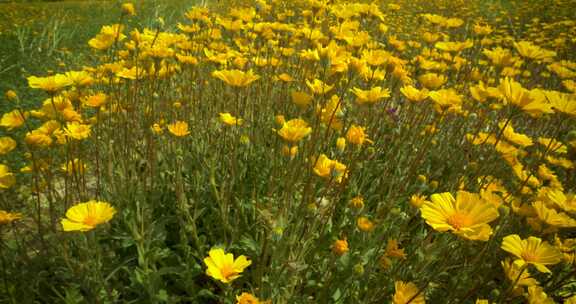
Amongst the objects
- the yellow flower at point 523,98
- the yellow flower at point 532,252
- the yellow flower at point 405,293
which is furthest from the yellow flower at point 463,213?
the yellow flower at point 523,98

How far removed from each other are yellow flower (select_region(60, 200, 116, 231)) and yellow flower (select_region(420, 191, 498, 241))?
52.5 inches

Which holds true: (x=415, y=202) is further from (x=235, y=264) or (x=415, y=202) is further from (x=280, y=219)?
(x=235, y=264)

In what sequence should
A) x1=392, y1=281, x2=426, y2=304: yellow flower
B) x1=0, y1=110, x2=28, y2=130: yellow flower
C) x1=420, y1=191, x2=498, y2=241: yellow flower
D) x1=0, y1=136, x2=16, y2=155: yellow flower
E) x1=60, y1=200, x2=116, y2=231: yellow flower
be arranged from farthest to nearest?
x1=0, y1=110, x2=28, y2=130: yellow flower
x1=0, y1=136, x2=16, y2=155: yellow flower
x1=392, y1=281, x2=426, y2=304: yellow flower
x1=60, y1=200, x2=116, y2=231: yellow flower
x1=420, y1=191, x2=498, y2=241: yellow flower

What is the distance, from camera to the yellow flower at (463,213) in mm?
1362

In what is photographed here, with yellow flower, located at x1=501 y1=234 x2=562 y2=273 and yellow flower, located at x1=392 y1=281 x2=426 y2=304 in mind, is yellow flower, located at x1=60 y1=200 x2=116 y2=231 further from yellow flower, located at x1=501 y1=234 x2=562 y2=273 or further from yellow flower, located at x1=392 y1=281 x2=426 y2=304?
yellow flower, located at x1=501 y1=234 x2=562 y2=273

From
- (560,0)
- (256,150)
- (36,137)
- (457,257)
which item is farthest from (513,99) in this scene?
(560,0)

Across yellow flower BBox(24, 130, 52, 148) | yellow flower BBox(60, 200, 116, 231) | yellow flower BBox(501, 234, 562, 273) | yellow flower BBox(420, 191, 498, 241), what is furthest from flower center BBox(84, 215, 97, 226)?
yellow flower BBox(501, 234, 562, 273)

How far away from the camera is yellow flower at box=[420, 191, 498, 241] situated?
1.36 meters

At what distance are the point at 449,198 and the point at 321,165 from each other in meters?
0.79

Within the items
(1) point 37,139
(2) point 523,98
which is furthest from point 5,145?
(2) point 523,98

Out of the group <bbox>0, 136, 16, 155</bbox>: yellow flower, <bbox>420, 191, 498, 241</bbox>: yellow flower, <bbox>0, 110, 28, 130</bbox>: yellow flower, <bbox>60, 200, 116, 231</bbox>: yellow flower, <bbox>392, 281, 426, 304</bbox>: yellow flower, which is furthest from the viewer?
<bbox>0, 110, 28, 130</bbox>: yellow flower

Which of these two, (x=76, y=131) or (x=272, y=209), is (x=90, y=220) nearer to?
(x=76, y=131)

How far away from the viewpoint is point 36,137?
1.85 meters

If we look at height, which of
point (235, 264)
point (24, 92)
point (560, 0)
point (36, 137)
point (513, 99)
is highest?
point (560, 0)
